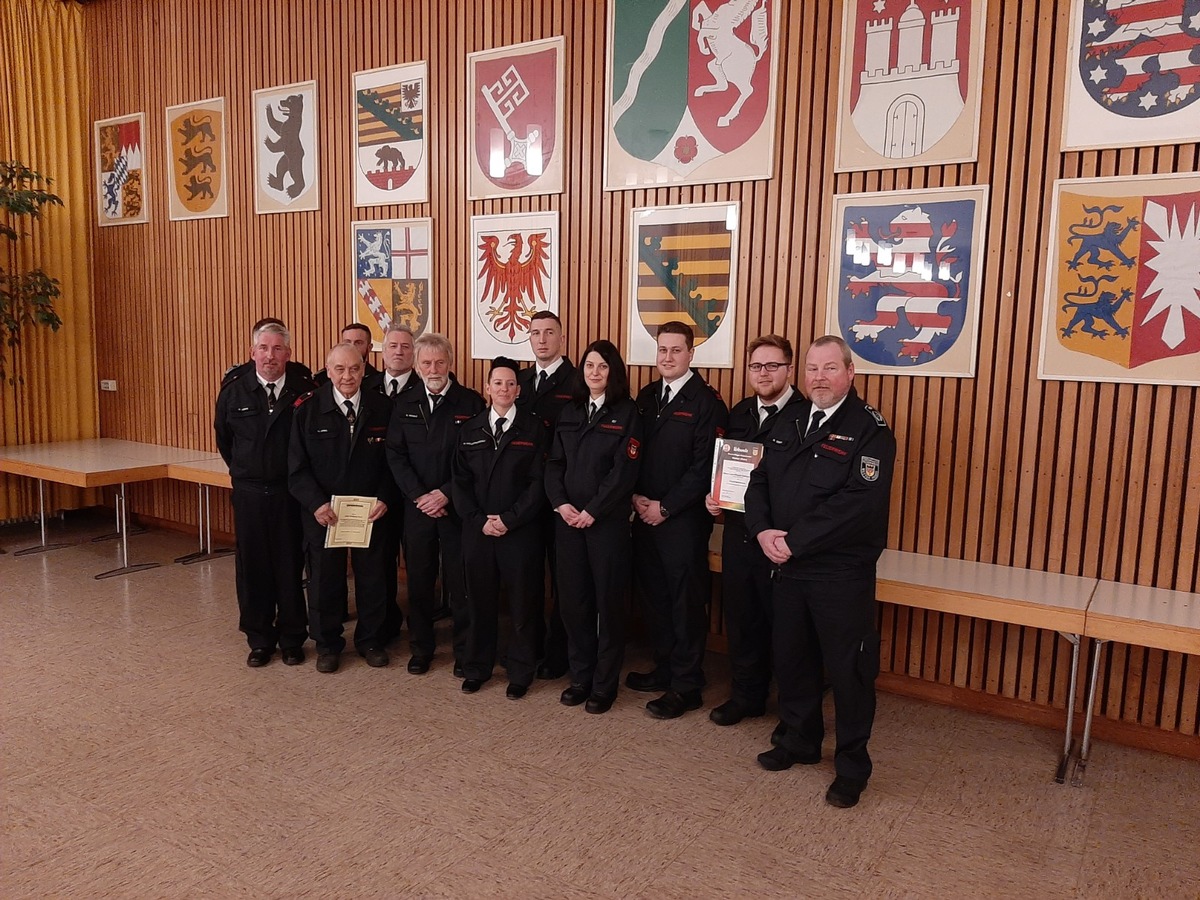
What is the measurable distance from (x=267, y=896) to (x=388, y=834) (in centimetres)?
46

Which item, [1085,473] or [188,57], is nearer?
[1085,473]

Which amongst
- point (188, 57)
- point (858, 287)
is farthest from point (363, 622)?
point (188, 57)

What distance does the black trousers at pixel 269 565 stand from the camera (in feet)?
15.0

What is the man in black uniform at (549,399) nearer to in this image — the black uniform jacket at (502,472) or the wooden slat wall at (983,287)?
the black uniform jacket at (502,472)

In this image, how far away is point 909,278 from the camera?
4.25 meters

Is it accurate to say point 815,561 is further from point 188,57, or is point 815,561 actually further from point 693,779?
point 188,57

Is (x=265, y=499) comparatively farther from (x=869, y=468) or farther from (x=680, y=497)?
(x=869, y=468)

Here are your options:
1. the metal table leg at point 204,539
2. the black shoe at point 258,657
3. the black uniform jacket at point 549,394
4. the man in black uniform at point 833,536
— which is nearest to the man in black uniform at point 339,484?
the black shoe at point 258,657

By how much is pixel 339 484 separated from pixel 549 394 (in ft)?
3.83

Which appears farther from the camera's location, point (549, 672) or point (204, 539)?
point (204, 539)

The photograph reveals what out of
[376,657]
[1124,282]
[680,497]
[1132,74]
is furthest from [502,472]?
[1132,74]

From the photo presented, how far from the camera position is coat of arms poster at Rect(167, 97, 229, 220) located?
22.7ft

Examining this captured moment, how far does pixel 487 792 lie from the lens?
3355mm

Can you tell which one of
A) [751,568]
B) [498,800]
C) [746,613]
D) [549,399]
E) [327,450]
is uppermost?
[549,399]
